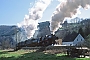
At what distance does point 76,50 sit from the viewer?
3127 centimetres

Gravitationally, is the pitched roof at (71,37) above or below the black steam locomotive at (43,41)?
above

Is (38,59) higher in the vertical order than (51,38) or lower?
lower

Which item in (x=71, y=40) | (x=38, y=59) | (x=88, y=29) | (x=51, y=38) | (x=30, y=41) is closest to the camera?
(x=38, y=59)

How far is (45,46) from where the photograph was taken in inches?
1927

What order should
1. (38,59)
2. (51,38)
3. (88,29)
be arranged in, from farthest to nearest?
(88,29)
(51,38)
(38,59)

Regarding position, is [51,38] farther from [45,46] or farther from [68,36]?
[68,36]

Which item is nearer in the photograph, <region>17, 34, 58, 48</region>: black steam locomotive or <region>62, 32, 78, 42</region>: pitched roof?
<region>17, 34, 58, 48</region>: black steam locomotive

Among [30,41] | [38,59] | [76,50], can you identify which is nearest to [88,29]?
[30,41]

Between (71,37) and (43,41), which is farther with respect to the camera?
(71,37)

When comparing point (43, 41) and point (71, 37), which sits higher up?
point (71, 37)

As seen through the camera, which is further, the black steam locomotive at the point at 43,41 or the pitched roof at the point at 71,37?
the pitched roof at the point at 71,37

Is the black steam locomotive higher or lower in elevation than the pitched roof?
lower

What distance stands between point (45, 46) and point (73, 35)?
51.3 m

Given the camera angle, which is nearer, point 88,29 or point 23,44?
point 23,44
